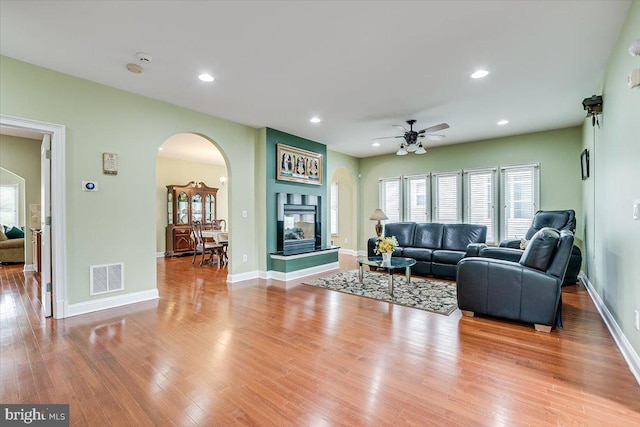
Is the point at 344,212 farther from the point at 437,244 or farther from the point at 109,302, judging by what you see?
the point at 109,302

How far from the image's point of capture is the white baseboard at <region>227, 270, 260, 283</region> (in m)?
5.25

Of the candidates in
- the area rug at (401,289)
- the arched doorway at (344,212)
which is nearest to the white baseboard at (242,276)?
the area rug at (401,289)

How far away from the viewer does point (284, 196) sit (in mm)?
5945

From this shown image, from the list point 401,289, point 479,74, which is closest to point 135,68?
point 479,74

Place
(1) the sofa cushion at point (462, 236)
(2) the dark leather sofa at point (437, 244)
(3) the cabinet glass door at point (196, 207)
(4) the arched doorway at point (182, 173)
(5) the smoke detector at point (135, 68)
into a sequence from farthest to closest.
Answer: (3) the cabinet glass door at point (196, 207) → (4) the arched doorway at point (182, 173) → (1) the sofa cushion at point (462, 236) → (2) the dark leather sofa at point (437, 244) → (5) the smoke detector at point (135, 68)

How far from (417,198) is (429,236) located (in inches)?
63.2

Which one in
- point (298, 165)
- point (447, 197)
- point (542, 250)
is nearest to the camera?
point (542, 250)

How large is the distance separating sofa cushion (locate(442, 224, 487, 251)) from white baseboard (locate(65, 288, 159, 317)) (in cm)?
523

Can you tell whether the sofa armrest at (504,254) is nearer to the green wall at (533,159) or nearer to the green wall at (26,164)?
the green wall at (533,159)

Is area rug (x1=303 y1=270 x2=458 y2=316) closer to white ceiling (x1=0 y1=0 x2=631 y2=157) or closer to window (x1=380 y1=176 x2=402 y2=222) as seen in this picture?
window (x1=380 y1=176 x2=402 y2=222)

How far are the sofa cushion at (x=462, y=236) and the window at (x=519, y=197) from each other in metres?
0.85

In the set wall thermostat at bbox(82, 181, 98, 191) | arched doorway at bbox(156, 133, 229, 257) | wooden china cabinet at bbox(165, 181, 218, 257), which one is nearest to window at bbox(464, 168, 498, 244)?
arched doorway at bbox(156, 133, 229, 257)

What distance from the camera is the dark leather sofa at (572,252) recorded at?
14.3 feet

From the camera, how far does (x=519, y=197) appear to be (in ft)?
20.2
